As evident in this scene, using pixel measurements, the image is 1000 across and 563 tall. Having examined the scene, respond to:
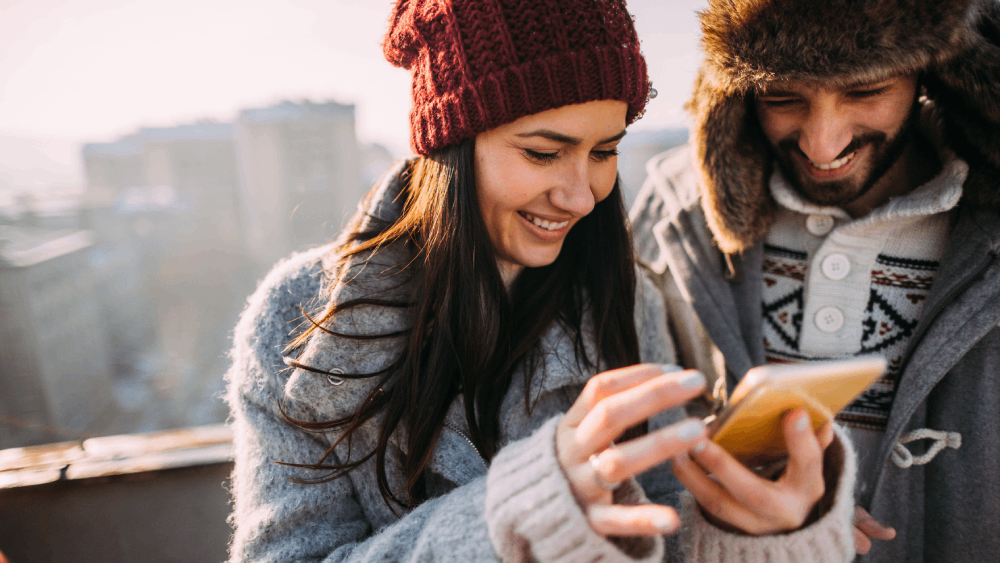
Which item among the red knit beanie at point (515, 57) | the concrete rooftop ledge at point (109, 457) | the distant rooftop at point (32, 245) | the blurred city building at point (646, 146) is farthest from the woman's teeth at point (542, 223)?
the blurred city building at point (646, 146)

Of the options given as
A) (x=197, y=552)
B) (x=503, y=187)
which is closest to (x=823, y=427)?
(x=503, y=187)

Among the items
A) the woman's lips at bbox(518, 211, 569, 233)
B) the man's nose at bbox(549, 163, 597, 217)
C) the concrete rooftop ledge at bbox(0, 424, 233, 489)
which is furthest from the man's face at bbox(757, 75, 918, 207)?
the concrete rooftop ledge at bbox(0, 424, 233, 489)

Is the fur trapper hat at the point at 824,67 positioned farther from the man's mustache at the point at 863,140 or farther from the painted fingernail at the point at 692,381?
the painted fingernail at the point at 692,381

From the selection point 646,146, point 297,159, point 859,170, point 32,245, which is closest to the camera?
point 859,170

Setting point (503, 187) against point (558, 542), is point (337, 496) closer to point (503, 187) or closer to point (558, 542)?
point (558, 542)

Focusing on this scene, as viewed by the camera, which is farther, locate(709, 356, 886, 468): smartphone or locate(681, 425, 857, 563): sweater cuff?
locate(681, 425, 857, 563): sweater cuff

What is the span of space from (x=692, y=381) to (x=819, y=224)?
4.20ft

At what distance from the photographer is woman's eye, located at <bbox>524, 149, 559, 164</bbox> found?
4.02 ft

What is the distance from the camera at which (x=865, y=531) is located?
1173 mm

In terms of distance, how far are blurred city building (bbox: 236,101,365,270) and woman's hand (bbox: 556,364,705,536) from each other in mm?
24045

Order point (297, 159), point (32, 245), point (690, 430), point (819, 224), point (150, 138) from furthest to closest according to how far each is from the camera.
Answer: point (150, 138)
point (297, 159)
point (32, 245)
point (819, 224)
point (690, 430)

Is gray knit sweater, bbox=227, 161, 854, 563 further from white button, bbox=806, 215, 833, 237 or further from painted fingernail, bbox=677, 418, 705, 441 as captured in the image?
white button, bbox=806, 215, 833, 237

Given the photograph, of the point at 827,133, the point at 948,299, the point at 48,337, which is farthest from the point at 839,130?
the point at 48,337

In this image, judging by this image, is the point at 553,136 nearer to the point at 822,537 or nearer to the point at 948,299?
the point at 822,537
